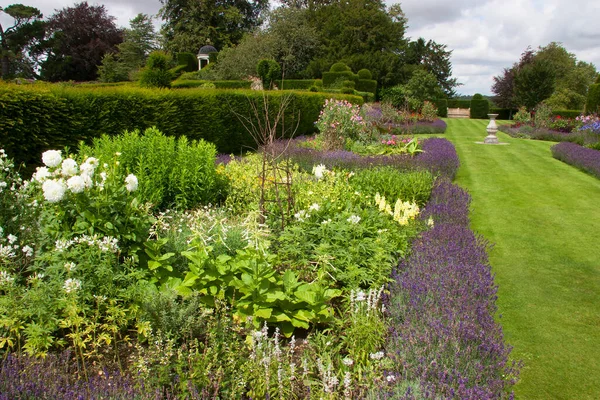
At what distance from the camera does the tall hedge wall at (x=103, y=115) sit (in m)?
6.59

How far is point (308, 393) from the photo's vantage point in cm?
243

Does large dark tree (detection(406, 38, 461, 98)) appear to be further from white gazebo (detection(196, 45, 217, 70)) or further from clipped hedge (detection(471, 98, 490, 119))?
white gazebo (detection(196, 45, 217, 70))

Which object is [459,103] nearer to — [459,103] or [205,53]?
[459,103]

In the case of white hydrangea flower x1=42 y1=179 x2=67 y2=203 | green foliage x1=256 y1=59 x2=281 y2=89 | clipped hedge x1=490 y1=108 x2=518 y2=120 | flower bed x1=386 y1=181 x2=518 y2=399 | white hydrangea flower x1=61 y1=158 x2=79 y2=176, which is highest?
green foliage x1=256 y1=59 x2=281 y2=89

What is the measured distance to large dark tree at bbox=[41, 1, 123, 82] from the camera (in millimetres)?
41219

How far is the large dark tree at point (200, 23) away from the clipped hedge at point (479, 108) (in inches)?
894

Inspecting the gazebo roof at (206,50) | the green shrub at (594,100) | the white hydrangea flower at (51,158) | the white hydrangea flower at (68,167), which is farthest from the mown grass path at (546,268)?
the gazebo roof at (206,50)

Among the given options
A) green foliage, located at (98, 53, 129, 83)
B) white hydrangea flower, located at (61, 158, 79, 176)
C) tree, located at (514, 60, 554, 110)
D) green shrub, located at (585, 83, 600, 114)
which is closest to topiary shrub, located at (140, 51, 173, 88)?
white hydrangea flower, located at (61, 158, 79, 176)

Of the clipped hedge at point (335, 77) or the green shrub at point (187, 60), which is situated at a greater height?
the green shrub at point (187, 60)

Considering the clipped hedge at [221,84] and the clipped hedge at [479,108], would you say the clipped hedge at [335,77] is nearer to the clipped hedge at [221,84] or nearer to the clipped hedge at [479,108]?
the clipped hedge at [221,84]

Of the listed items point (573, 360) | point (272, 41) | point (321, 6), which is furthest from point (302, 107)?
point (321, 6)

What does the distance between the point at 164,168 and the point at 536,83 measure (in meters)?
34.6

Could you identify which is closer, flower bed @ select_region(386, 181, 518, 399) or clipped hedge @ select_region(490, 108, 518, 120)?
flower bed @ select_region(386, 181, 518, 399)

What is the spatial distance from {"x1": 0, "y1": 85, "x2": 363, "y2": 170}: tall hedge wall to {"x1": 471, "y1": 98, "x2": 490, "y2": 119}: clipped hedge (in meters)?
31.6
